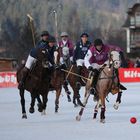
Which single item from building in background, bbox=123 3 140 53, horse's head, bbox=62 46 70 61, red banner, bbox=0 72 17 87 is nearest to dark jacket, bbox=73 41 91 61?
horse's head, bbox=62 46 70 61

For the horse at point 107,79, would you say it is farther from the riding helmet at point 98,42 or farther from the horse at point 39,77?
the horse at point 39,77

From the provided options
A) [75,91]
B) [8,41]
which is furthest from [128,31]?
[75,91]

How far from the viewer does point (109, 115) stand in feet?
57.3

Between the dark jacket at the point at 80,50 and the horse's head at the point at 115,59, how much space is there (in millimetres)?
4233

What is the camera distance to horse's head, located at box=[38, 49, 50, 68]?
16336 millimetres

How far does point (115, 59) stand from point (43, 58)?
6.63ft

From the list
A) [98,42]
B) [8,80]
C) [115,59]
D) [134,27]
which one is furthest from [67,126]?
[134,27]

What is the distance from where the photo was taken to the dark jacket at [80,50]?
1981 centimetres

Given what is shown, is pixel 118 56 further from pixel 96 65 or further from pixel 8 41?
pixel 8 41

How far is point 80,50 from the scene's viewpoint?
66.1 feet

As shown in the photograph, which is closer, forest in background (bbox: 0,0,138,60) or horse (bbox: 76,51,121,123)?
horse (bbox: 76,51,121,123)

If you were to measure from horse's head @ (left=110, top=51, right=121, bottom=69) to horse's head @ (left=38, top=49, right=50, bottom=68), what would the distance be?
1767 millimetres

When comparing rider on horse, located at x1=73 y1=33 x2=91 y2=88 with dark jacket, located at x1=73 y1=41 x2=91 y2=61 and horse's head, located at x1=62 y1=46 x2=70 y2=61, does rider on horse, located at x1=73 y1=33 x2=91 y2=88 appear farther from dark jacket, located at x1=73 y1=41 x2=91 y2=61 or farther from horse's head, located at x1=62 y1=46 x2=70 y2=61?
horse's head, located at x1=62 y1=46 x2=70 y2=61

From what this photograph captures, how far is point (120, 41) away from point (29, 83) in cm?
11808
